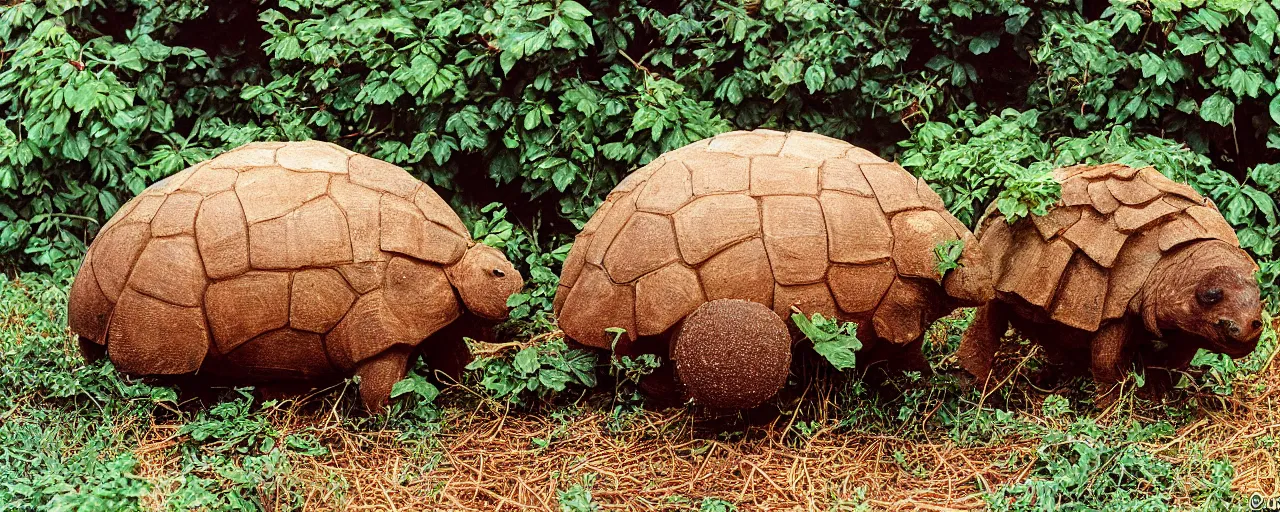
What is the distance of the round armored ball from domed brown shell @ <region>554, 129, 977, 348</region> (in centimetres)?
15

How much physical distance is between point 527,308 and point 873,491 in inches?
81.5

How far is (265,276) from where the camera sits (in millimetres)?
4527

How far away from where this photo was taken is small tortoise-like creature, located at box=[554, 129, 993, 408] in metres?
4.26

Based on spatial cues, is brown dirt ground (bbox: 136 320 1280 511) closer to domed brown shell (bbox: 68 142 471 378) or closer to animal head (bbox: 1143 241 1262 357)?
domed brown shell (bbox: 68 142 471 378)

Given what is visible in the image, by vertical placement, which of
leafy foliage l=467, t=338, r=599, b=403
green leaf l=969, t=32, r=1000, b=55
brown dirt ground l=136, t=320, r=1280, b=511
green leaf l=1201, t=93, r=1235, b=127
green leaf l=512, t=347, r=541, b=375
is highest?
green leaf l=969, t=32, r=1000, b=55

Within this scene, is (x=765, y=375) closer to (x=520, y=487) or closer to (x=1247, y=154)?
(x=520, y=487)

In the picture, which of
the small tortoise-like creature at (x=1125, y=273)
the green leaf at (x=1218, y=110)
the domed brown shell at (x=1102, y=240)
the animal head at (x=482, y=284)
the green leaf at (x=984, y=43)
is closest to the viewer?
the small tortoise-like creature at (x=1125, y=273)

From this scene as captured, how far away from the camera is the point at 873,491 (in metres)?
4.25

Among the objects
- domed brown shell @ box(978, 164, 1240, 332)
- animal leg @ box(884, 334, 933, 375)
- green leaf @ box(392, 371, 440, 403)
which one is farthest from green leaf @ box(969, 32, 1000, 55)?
green leaf @ box(392, 371, 440, 403)

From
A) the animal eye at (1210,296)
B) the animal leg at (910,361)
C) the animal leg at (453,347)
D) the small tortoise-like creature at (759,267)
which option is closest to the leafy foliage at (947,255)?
the small tortoise-like creature at (759,267)

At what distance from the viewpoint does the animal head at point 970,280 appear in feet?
14.6

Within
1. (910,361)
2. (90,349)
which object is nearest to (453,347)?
(90,349)

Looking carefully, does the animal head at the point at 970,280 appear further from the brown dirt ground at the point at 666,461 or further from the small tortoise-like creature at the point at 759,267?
the brown dirt ground at the point at 666,461

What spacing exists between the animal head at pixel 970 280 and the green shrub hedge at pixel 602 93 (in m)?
1.05
